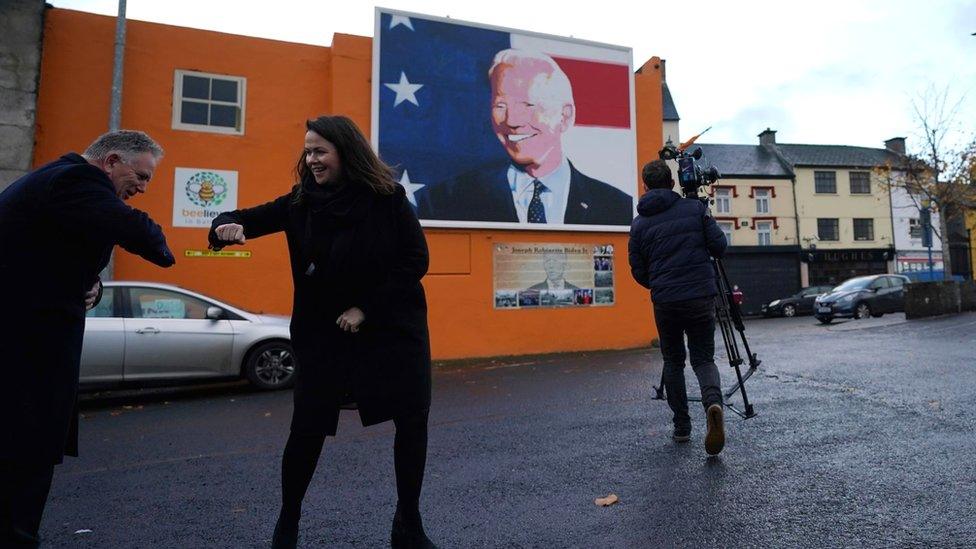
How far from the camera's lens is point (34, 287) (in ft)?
5.82

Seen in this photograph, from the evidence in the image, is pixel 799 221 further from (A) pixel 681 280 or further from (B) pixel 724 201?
(A) pixel 681 280

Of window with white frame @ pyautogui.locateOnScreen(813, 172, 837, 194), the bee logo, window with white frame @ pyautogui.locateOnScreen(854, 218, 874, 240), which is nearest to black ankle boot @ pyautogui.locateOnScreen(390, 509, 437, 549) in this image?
the bee logo

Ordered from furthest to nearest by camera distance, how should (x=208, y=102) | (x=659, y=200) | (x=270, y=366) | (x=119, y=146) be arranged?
(x=208, y=102) < (x=270, y=366) < (x=659, y=200) < (x=119, y=146)

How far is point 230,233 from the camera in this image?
87.3 inches

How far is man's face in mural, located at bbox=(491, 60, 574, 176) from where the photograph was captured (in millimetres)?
11641

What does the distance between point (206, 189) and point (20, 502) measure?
30.6 ft

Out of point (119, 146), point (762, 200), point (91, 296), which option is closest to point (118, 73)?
point (119, 146)

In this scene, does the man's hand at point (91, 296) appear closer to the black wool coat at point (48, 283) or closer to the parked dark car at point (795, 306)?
the black wool coat at point (48, 283)

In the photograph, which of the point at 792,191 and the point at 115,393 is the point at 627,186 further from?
the point at 792,191

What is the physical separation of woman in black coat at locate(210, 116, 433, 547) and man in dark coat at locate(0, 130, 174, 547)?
446 mm

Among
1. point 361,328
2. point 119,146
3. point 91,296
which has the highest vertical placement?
point 119,146

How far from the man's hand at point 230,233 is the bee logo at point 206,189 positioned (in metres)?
8.77

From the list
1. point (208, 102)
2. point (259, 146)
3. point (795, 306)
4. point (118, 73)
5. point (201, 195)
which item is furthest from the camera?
point (795, 306)

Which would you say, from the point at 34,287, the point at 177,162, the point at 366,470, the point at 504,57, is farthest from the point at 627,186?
the point at 34,287
